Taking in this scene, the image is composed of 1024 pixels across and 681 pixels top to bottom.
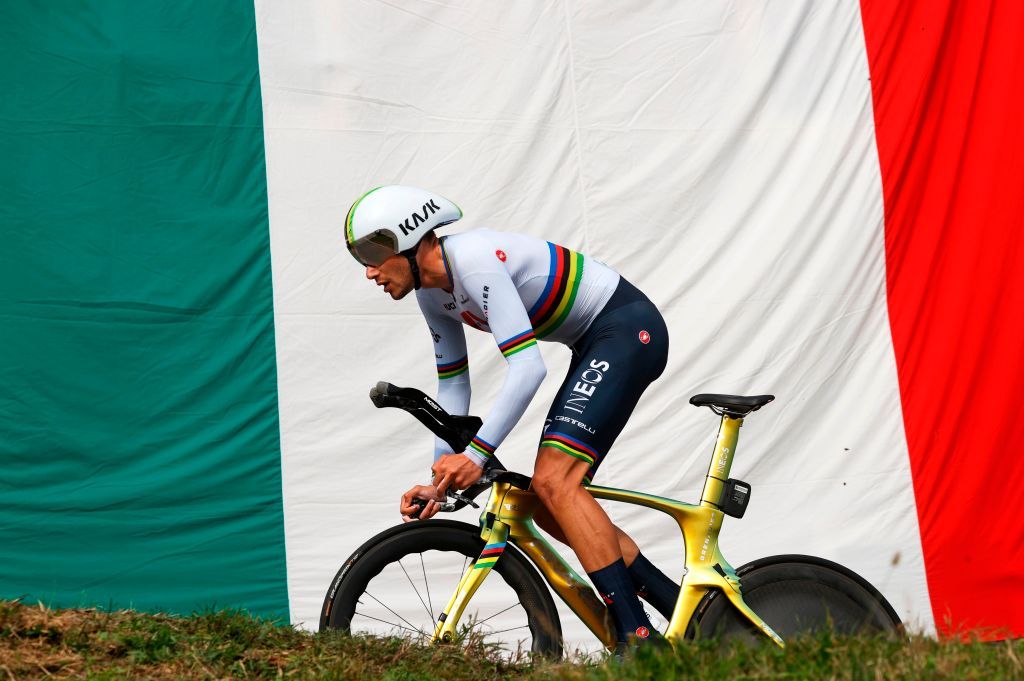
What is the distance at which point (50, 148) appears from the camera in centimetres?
597

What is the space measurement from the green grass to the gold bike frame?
0.32 metres

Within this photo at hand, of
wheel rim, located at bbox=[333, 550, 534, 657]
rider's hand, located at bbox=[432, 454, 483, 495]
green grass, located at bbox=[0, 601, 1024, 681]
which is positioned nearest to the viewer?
green grass, located at bbox=[0, 601, 1024, 681]

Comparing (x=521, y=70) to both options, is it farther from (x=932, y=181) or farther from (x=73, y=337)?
(x=73, y=337)

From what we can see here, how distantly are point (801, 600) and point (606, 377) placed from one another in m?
1.02

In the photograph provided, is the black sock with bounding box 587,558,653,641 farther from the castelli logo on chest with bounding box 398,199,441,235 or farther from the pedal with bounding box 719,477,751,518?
the castelli logo on chest with bounding box 398,199,441,235

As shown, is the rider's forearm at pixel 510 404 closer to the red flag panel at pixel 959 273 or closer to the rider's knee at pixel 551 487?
the rider's knee at pixel 551 487

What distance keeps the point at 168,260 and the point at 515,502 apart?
3.10 metres

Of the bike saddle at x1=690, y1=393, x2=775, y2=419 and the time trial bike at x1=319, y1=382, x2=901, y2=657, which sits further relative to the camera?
the bike saddle at x1=690, y1=393, x2=775, y2=419

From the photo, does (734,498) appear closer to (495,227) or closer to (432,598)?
(432,598)

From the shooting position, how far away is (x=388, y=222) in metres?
3.62

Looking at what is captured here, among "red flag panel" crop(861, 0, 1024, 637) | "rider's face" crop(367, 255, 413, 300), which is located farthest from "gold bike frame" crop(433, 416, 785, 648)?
"red flag panel" crop(861, 0, 1024, 637)

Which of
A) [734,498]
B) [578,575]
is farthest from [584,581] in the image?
[734,498]

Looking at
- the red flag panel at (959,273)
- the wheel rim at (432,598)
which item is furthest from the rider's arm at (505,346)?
the red flag panel at (959,273)

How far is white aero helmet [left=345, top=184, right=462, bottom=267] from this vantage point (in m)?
3.62
